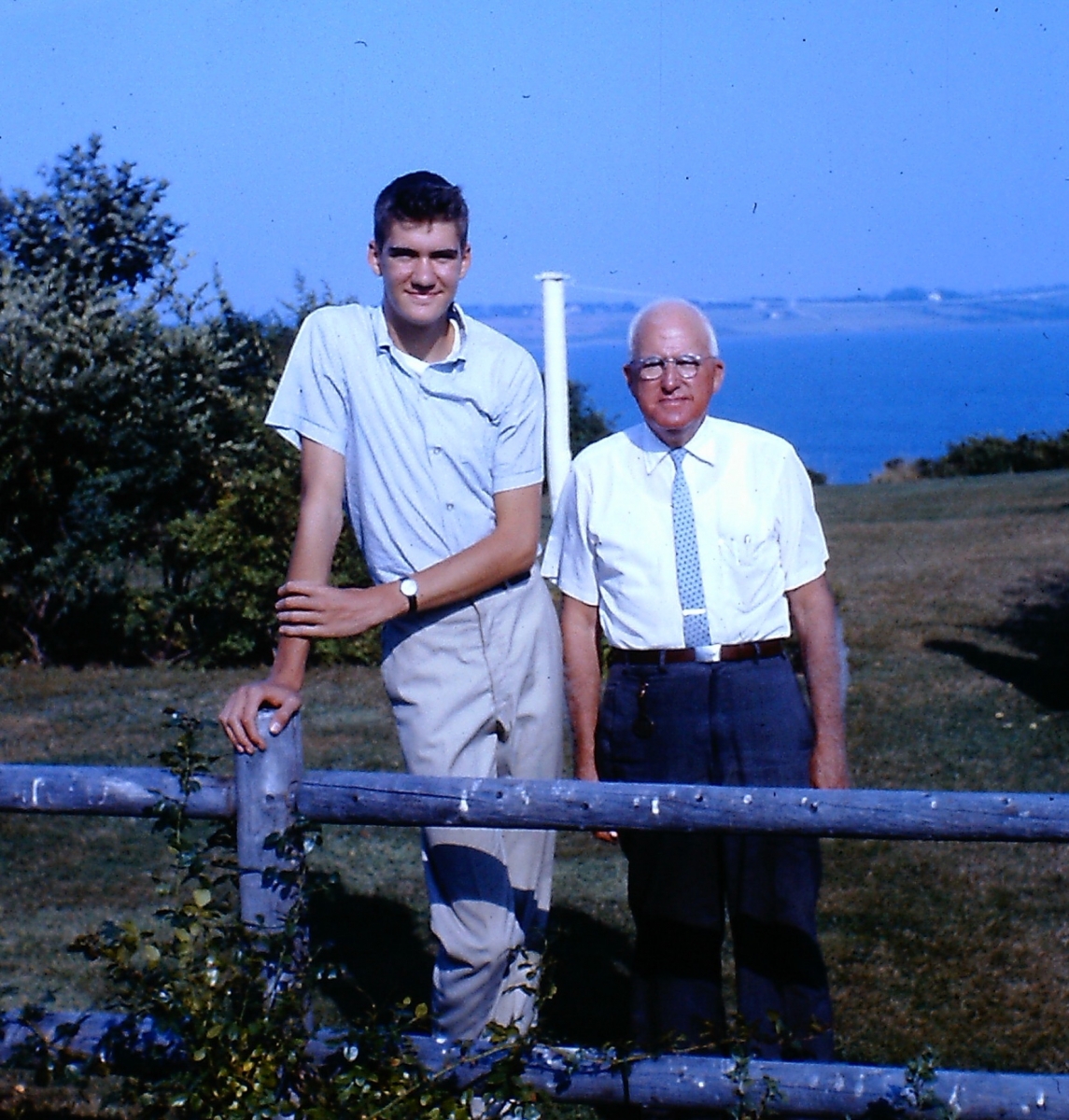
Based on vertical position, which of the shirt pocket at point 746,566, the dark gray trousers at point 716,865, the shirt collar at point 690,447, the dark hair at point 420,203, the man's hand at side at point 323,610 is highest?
the dark hair at point 420,203

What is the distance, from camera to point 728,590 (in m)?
3.32

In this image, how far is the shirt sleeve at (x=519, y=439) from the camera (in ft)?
10.6

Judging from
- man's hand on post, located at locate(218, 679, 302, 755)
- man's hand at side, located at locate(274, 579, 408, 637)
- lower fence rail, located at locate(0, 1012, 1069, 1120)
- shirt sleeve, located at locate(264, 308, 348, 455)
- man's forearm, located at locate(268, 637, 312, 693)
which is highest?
shirt sleeve, located at locate(264, 308, 348, 455)

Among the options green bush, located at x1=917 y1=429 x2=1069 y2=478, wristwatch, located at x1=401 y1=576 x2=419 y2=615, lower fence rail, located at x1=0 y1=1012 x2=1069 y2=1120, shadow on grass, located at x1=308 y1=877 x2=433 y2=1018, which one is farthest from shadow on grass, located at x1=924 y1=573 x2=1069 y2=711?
green bush, located at x1=917 y1=429 x2=1069 y2=478

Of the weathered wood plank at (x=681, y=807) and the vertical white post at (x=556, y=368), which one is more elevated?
the vertical white post at (x=556, y=368)

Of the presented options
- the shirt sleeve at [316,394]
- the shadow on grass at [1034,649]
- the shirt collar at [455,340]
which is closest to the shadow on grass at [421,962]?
the shirt sleeve at [316,394]

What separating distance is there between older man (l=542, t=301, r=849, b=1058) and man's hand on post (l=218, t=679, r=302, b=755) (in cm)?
90

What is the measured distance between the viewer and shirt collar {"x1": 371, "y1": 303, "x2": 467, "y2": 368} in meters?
3.15

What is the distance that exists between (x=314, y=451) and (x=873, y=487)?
921 inches

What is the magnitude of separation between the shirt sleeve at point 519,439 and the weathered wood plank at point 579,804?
75 centimetres

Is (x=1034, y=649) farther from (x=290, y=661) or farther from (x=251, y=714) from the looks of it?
(x=251, y=714)

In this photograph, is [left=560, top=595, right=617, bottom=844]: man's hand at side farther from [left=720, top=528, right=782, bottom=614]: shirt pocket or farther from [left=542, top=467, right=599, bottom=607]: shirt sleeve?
[left=720, top=528, right=782, bottom=614]: shirt pocket

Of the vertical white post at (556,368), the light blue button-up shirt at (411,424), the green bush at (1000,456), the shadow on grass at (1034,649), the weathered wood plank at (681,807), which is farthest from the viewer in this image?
the green bush at (1000,456)

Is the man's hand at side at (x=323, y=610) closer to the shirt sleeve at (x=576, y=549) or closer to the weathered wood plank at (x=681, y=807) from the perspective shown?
the weathered wood plank at (x=681, y=807)
